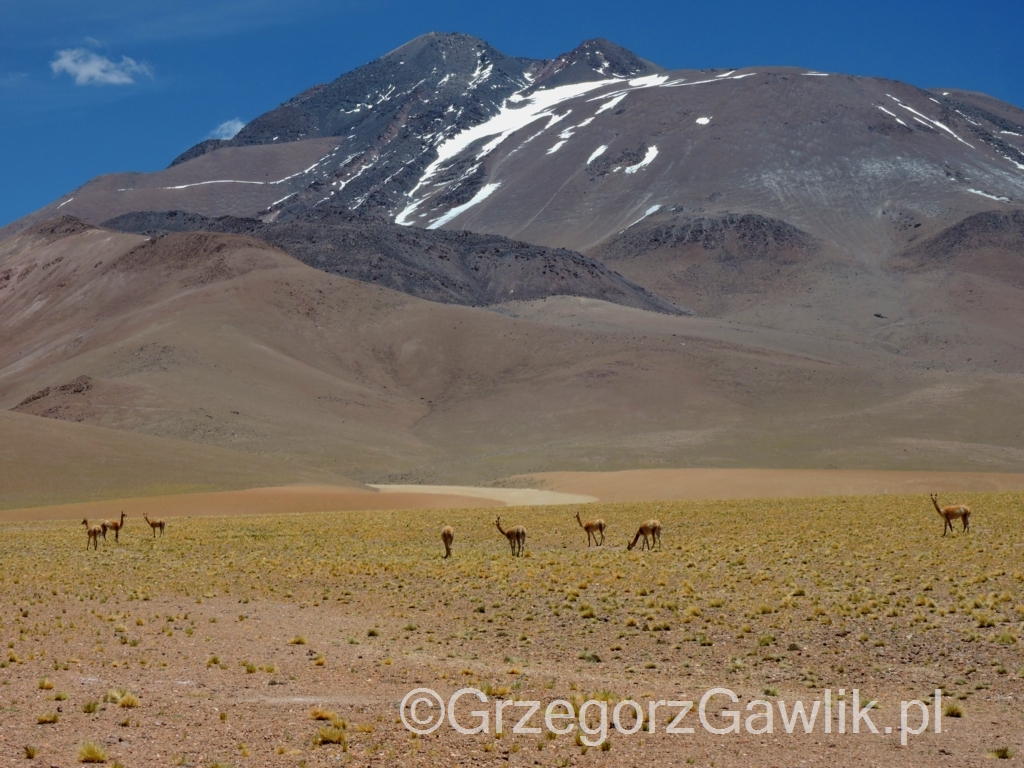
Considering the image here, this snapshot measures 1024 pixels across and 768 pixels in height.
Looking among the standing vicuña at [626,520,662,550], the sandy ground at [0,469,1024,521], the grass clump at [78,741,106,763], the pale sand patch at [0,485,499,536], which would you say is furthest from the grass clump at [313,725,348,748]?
the sandy ground at [0,469,1024,521]

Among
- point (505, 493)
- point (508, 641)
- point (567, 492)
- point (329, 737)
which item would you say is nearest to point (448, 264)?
point (567, 492)

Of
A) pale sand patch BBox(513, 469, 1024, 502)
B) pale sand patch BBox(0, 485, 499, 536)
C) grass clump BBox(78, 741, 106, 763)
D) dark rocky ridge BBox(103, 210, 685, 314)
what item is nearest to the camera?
grass clump BBox(78, 741, 106, 763)

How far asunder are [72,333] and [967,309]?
12756 cm

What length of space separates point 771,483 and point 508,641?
1787 inches

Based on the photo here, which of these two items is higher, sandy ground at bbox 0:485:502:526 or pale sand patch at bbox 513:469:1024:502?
pale sand patch at bbox 513:469:1024:502

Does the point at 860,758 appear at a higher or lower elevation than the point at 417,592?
lower

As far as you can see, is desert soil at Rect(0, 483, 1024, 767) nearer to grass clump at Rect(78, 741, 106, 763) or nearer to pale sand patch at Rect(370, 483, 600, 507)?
grass clump at Rect(78, 741, 106, 763)

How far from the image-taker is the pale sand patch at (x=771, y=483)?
58250 mm

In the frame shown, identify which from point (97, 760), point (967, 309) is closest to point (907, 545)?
point (97, 760)

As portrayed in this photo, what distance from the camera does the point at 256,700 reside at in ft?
45.3

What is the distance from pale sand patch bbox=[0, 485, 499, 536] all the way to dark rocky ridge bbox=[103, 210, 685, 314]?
320ft

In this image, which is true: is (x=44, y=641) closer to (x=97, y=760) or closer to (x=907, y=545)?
(x=97, y=760)

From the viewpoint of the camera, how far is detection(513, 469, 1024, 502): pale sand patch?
191 ft

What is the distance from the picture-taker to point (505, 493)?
6325 centimetres
